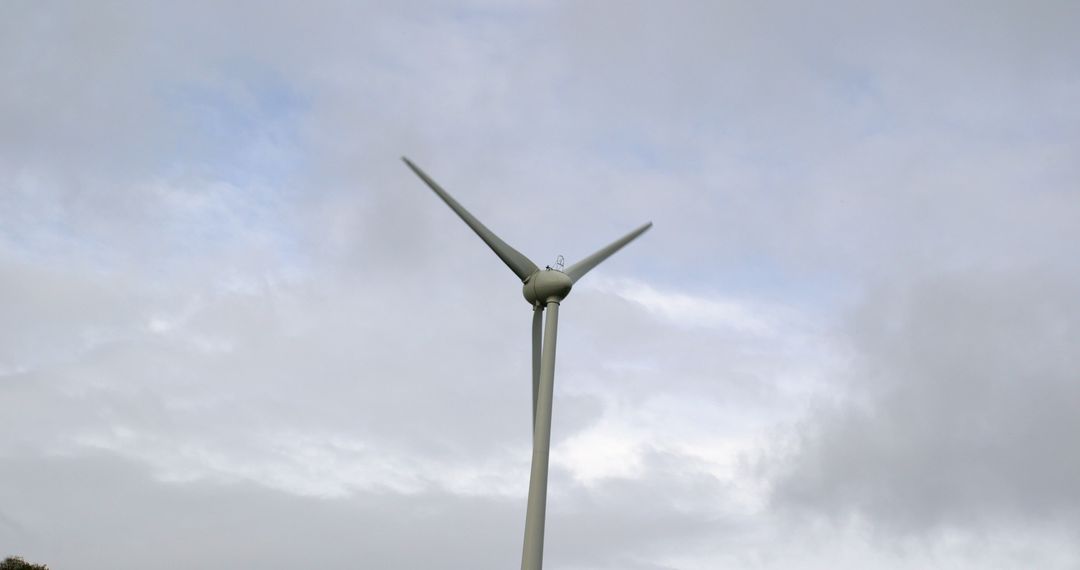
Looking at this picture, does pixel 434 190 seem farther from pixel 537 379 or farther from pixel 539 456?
pixel 539 456

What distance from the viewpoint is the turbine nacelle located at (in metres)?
62.7

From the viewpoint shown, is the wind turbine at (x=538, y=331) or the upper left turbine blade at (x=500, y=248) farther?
the upper left turbine blade at (x=500, y=248)

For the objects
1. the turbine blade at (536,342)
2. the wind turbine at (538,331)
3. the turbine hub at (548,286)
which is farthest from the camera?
the turbine blade at (536,342)

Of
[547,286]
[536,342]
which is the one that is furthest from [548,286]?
[536,342]

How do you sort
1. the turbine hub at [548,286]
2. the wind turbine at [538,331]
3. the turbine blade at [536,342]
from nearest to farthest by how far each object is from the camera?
the wind turbine at [538,331]
the turbine hub at [548,286]
the turbine blade at [536,342]

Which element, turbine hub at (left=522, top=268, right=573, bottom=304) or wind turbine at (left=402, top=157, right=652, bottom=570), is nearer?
wind turbine at (left=402, top=157, right=652, bottom=570)

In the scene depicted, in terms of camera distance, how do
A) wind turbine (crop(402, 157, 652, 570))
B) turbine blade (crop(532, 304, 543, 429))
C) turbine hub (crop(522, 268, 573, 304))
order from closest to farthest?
wind turbine (crop(402, 157, 652, 570)) < turbine hub (crop(522, 268, 573, 304)) < turbine blade (crop(532, 304, 543, 429))

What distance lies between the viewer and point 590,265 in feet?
224

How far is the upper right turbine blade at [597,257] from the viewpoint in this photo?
216 ft

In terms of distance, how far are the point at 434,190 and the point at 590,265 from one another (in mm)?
11103

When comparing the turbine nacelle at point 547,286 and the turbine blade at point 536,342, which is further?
the turbine blade at point 536,342

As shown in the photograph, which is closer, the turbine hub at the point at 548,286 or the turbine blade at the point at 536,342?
the turbine hub at the point at 548,286

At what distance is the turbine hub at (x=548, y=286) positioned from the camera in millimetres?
62688

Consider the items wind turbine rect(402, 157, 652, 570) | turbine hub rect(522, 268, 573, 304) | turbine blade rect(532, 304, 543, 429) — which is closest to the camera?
wind turbine rect(402, 157, 652, 570)
